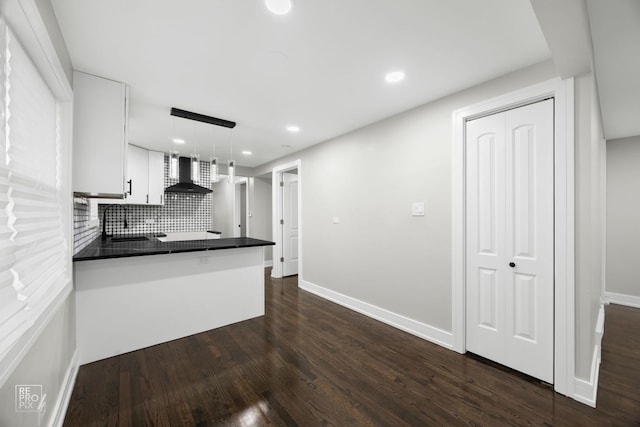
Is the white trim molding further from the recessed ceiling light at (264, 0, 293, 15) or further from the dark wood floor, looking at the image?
the recessed ceiling light at (264, 0, 293, 15)

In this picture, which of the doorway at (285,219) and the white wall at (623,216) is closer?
the white wall at (623,216)

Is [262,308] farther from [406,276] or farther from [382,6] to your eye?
[382,6]

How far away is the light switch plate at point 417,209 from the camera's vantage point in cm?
269

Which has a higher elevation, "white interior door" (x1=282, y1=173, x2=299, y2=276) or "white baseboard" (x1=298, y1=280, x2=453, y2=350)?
"white interior door" (x1=282, y1=173, x2=299, y2=276)

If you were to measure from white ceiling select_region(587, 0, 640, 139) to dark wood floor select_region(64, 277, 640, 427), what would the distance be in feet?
8.18

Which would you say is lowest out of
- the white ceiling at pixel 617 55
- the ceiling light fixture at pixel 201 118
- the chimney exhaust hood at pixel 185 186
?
the chimney exhaust hood at pixel 185 186

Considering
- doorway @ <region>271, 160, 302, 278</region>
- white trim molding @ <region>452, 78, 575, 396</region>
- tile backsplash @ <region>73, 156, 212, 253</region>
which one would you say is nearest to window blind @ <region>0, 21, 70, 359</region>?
tile backsplash @ <region>73, 156, 212, 253</region>

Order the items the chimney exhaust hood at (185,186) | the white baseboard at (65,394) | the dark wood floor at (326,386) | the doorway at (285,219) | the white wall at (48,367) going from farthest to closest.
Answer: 1. the doorway at (285,219)
2. the chimney exhaust hood at (185,186)
3. the dark wood floor at (326,386)
4. the white baseboard at (65,394)
5. the white wall at (48,367)

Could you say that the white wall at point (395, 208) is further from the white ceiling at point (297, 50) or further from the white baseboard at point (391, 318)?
the white ceiling at point (297, 50)

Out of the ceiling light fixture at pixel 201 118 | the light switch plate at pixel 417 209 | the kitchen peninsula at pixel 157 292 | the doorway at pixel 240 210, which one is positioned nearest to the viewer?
the kitchen peninsula at pixel 157 292

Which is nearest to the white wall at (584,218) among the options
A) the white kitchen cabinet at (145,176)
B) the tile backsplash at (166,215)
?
the tile backsplash at (166,215)

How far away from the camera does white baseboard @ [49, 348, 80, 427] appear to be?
1494 millimetres

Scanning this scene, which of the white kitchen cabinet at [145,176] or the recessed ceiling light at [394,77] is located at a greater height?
the recessed ceiling light at [394,77]

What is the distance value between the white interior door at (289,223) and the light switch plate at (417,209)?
2844 millimetres
